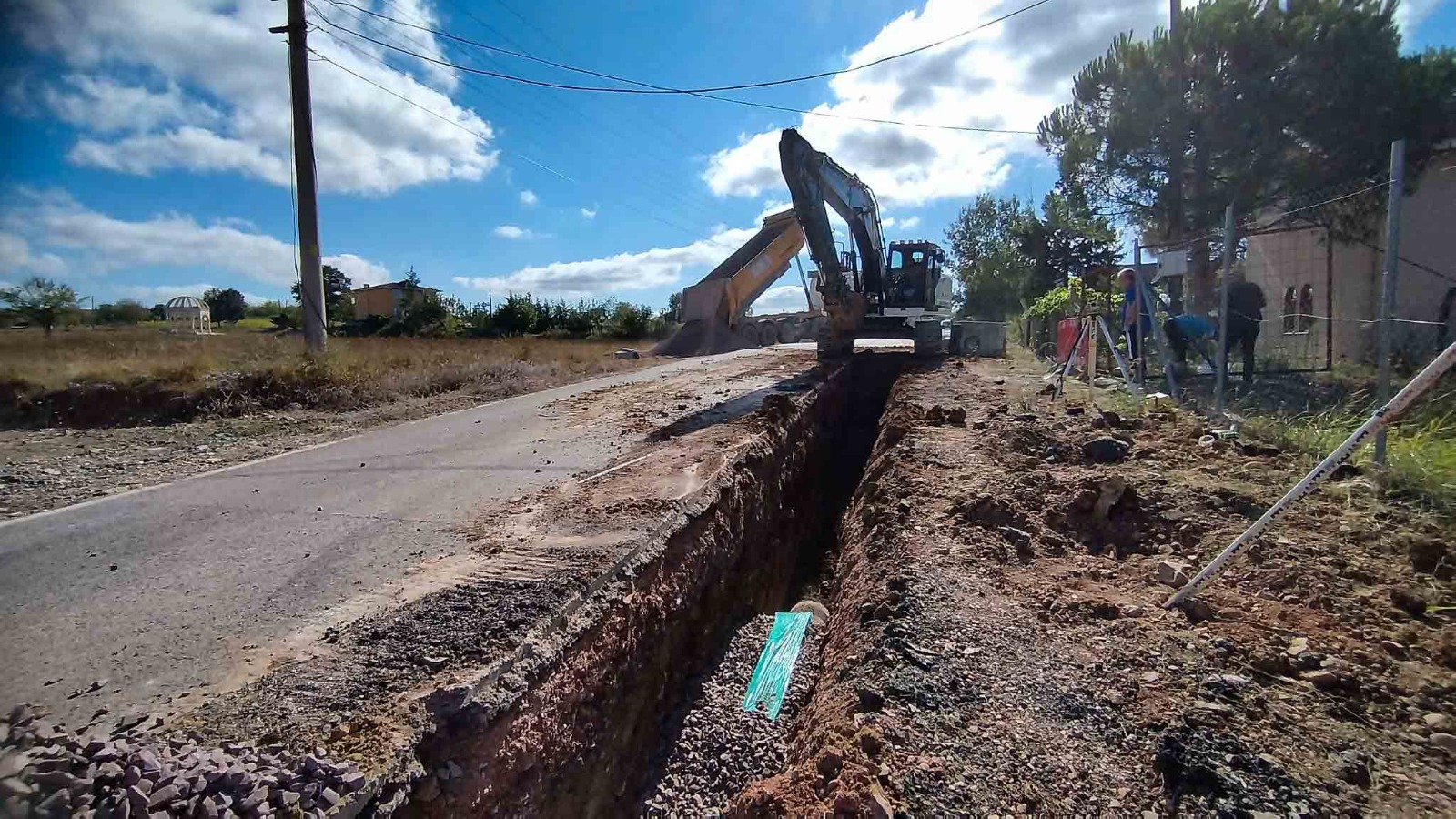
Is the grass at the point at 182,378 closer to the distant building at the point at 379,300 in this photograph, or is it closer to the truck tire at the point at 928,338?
the truck tire at the point at 928,338

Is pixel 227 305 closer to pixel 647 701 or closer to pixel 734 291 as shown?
pixel 734 291

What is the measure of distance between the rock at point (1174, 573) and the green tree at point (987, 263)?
3365 cm

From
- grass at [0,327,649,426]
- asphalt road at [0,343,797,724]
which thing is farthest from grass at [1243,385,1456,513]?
grass at [0,327,649,426]

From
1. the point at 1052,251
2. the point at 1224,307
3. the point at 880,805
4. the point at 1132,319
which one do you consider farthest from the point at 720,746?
the point at 1052,251

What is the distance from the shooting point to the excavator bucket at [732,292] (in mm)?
24547

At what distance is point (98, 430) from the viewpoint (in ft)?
28.6

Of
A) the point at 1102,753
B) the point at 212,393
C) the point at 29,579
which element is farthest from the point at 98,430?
the point at 1102,753

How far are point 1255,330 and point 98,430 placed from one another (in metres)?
14.0

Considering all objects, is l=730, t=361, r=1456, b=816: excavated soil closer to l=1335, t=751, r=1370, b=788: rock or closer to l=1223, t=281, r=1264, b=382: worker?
l=1335, t=751, r=1370, b=788: rock

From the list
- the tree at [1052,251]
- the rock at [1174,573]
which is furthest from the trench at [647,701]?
the tree at [1052,251]

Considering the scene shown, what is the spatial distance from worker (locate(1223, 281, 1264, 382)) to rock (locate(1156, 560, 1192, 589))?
5.40 meters

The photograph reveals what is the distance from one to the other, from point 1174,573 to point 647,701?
9.69ft

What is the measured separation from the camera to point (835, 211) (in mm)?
13938

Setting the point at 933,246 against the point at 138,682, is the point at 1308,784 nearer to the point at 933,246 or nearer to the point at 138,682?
the point at 138,682
